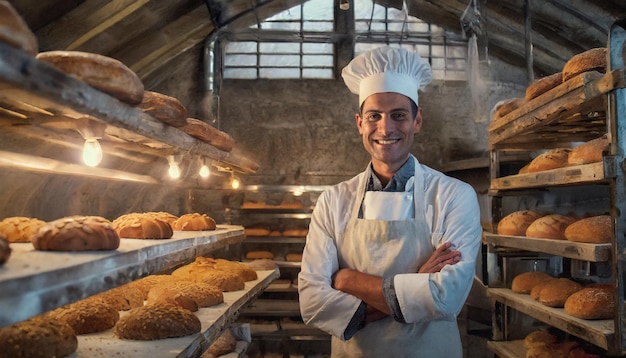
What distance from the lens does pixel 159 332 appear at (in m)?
1.89

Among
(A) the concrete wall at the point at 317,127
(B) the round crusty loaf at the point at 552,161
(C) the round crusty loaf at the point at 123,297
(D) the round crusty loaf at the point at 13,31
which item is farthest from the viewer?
(A) the concrete wall at the point at 317,127

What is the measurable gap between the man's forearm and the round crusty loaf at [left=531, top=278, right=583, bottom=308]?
1.44 m

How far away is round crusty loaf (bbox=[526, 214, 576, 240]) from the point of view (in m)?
2.76

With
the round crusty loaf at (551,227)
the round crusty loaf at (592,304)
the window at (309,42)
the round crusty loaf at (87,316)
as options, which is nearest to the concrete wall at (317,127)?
the window at (309,42)

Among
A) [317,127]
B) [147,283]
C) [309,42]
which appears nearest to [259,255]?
[317,127]

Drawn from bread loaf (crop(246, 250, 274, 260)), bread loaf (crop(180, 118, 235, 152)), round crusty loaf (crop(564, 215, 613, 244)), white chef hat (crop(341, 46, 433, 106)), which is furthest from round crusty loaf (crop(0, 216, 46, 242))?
bread loaf (crop(246, 250, 274, 260))

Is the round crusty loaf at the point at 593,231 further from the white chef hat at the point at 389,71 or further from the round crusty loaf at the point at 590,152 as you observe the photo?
the white chef hat at the point at 389,71

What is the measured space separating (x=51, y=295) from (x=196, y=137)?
178 cm

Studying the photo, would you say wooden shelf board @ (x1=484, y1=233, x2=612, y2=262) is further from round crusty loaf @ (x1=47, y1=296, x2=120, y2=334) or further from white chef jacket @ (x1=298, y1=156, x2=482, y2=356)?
round crusty loaf @ (x1=47, y1=296, x2=120, y2=334)

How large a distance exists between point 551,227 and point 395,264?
135cm

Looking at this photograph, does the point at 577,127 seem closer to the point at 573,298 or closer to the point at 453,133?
the point at 573,298

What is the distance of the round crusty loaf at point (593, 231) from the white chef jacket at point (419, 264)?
823mm

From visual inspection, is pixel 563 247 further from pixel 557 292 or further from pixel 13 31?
pixel 13 31

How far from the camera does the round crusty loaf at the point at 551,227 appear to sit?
2.76 m
